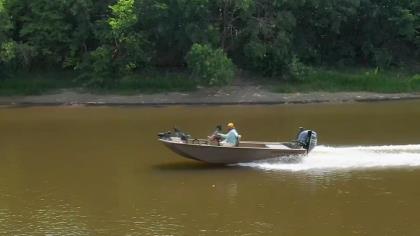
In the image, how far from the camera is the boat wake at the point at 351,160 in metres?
19.5

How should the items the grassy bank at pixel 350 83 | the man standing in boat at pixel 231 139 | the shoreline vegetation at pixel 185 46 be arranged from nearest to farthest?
the man standing in boat at pixel 231 139 → the shoreline vegetation at pixel 185 46 → the grassy bank at pixel 350 83

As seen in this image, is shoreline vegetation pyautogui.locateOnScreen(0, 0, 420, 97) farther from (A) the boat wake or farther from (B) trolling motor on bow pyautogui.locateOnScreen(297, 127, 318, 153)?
(B) trolling motor on bow pyautogui.locateOnScreen(297, 127, 318, 153)

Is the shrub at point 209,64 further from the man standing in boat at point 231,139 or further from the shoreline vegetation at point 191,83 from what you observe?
the man standing in boat at point 231,139

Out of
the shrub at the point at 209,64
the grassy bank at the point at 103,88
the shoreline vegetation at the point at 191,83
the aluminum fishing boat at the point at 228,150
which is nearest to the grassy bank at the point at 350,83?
the shoreline vegetation at the point at 191,83

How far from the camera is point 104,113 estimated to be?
32969 millimetres

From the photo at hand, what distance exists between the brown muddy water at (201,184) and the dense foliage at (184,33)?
35.6ft

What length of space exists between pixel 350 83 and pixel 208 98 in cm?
A: 907

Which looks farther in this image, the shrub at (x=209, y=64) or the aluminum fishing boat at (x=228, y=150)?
the shrub at (x=209, y=64)

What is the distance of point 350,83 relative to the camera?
39.8 m

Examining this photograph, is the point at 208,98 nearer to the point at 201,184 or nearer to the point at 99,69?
the point at 99,69

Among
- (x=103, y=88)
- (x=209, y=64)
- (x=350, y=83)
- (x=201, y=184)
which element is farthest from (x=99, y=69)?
(x=201, y=184)

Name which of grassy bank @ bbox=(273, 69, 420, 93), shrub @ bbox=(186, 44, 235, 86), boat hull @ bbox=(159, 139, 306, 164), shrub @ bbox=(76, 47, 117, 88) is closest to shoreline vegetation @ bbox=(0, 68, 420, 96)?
grassy bank @ bbox=(273, 69, 420, 93)

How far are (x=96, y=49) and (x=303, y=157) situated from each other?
23.4 metres

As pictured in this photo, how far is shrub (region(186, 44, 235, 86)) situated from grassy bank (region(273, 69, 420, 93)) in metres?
3.47
